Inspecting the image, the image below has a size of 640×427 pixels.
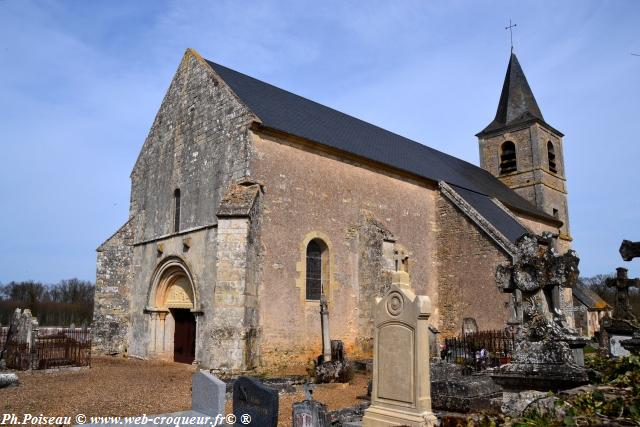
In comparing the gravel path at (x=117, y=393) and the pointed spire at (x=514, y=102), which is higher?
the pointed spire at (x=514, y=102)

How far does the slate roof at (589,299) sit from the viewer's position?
74.8 ft

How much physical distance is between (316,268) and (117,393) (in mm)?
6414

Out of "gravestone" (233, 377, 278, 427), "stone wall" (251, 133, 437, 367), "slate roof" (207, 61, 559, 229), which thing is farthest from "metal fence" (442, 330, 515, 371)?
"gravestone" (233, 377, 278, 427)

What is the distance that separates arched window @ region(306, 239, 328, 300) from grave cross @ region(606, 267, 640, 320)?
7320mm

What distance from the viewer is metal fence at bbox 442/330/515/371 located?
38.8 ft

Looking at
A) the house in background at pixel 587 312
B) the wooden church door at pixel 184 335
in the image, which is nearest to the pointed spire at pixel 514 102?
the house in background at pixel 587 312

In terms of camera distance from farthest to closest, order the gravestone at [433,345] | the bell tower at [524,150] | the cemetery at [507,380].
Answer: the bell tower at [524,150] < the gravestone at [433,345] < the cemetery at [507,380]

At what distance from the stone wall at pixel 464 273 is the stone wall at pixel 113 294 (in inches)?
433

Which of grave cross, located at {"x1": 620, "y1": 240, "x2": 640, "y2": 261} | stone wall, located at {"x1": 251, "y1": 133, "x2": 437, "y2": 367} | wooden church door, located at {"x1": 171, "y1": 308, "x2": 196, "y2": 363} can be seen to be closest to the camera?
grave cross, located at {"x1": 620, "y1": 240, "x2": 640, "y2": 261}

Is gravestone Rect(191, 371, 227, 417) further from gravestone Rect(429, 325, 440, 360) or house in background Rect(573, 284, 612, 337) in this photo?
house in background Rect(573, 284, 612, 337)

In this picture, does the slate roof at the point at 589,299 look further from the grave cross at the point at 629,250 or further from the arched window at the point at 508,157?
the grave cross at the point at 629,250

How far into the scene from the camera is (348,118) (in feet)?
68.2

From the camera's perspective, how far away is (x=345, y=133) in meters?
17.7

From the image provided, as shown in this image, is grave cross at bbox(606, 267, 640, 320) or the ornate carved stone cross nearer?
the ornate carved stone cross
